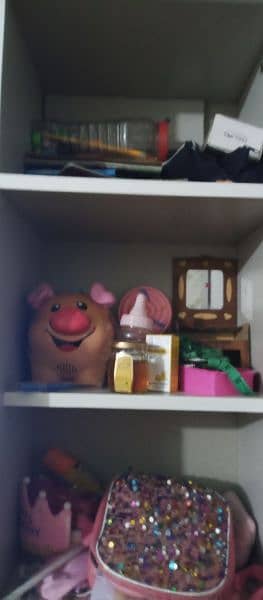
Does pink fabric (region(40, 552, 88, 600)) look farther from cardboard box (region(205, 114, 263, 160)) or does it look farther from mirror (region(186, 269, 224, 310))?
cardboard box (region(205, 114, 263, 160))

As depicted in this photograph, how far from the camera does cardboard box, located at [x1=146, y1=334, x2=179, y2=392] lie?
750mm

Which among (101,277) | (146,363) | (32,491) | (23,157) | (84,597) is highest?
(23,157)

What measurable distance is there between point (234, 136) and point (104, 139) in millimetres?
230

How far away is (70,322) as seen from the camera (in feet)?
2.54

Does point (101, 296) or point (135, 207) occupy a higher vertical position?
point (135, 207)

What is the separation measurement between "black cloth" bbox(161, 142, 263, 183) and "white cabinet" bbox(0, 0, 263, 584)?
1.9 inches

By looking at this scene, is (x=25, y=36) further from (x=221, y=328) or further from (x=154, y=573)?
(x=154, y=573)

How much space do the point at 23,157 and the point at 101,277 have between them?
27cm

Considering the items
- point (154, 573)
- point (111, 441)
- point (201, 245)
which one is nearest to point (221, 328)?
→ point (201, 245)

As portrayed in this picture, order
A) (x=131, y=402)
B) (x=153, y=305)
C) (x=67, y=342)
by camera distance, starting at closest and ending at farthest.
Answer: (x=131, y=402) < (x=67, y=342) < (x=153, y=305)

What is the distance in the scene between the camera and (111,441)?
3.09ft

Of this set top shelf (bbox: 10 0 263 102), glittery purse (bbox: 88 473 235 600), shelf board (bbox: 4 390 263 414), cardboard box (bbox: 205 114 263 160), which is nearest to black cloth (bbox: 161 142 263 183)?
cardboard box (bbox: 205 114 263 160)

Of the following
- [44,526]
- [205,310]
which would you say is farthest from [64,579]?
[205,310]

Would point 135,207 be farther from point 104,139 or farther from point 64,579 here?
point 64,579
